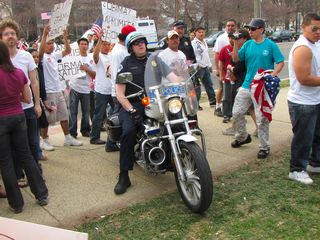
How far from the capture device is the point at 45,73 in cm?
589

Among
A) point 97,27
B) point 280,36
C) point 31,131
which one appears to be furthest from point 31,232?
point 280,36

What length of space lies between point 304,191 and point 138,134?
1.96 metres

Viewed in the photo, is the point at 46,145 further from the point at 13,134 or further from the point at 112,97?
the point at 13,134

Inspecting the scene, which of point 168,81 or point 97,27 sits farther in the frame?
point 97,27

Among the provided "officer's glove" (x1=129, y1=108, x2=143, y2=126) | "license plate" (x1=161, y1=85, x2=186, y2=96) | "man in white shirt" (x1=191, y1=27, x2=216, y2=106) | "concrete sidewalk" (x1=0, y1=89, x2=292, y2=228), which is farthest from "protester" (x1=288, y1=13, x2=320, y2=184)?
"man in white shirt" (x1=191, y1=27, x2=216, y2=106)

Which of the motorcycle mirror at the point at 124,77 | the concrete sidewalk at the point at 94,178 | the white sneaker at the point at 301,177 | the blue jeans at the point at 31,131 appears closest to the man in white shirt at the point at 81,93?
the concrete sidewalk at the point at 94,178

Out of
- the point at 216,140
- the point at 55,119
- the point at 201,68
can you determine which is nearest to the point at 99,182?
the point at 55,119

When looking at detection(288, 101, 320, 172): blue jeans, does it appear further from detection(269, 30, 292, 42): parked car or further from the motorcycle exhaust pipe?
detection(269, 30, 292, 42): parked car

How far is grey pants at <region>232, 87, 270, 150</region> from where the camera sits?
534 cm

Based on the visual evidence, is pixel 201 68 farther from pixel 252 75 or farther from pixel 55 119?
pixel 55 119

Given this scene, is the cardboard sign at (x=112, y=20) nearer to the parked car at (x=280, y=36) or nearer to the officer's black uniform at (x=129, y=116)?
the officer's black uniform at (x=129, y=116)

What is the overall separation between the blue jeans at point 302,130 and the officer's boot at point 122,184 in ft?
6.32

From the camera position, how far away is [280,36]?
4294 centimetres

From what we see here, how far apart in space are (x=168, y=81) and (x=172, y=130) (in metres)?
0.53
